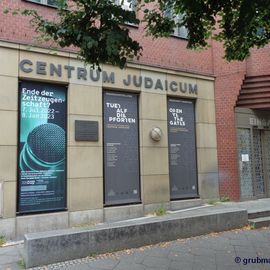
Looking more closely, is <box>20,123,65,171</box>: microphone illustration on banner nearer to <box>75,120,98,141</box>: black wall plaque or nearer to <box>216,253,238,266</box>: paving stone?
<box>75,120,98,141</box>: black wall plaque

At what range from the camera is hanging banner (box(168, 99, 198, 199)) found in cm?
1155

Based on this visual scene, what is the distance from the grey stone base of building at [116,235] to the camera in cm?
648

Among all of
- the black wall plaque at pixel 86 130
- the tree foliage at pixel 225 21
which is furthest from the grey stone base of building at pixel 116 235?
the tree foliage at pixel 225 21

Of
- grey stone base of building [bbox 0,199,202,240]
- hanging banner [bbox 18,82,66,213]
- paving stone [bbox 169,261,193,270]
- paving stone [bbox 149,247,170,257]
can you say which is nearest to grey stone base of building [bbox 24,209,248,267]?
paving stone [bbox 149,247,170,257]

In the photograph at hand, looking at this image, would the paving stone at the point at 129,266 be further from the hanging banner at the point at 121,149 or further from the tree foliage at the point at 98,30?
the hanging banner at the point at 121,149

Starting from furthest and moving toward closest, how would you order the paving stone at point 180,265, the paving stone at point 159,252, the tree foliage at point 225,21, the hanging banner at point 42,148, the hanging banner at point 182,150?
the hanging banner at point 182,150 → the hanging banner at point 42,148 → the paving stone at point 159,252 → the paving stone at point 180,265 → the tree foliage at point 225,21

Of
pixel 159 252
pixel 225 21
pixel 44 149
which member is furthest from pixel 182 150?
pixel 225 21

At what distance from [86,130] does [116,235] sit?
3404 millimetres

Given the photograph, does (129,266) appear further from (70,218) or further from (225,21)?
(225,21)

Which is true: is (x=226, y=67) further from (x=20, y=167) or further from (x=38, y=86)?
(x=20, y=167)

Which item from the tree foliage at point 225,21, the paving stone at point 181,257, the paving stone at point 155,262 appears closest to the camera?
the tree foliage at point 225,21

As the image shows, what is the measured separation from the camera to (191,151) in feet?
39.4

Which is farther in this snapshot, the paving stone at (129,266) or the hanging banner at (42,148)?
the hanging banner at (42,148)

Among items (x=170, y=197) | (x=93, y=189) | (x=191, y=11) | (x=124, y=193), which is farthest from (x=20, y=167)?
(x=191, y=11)
